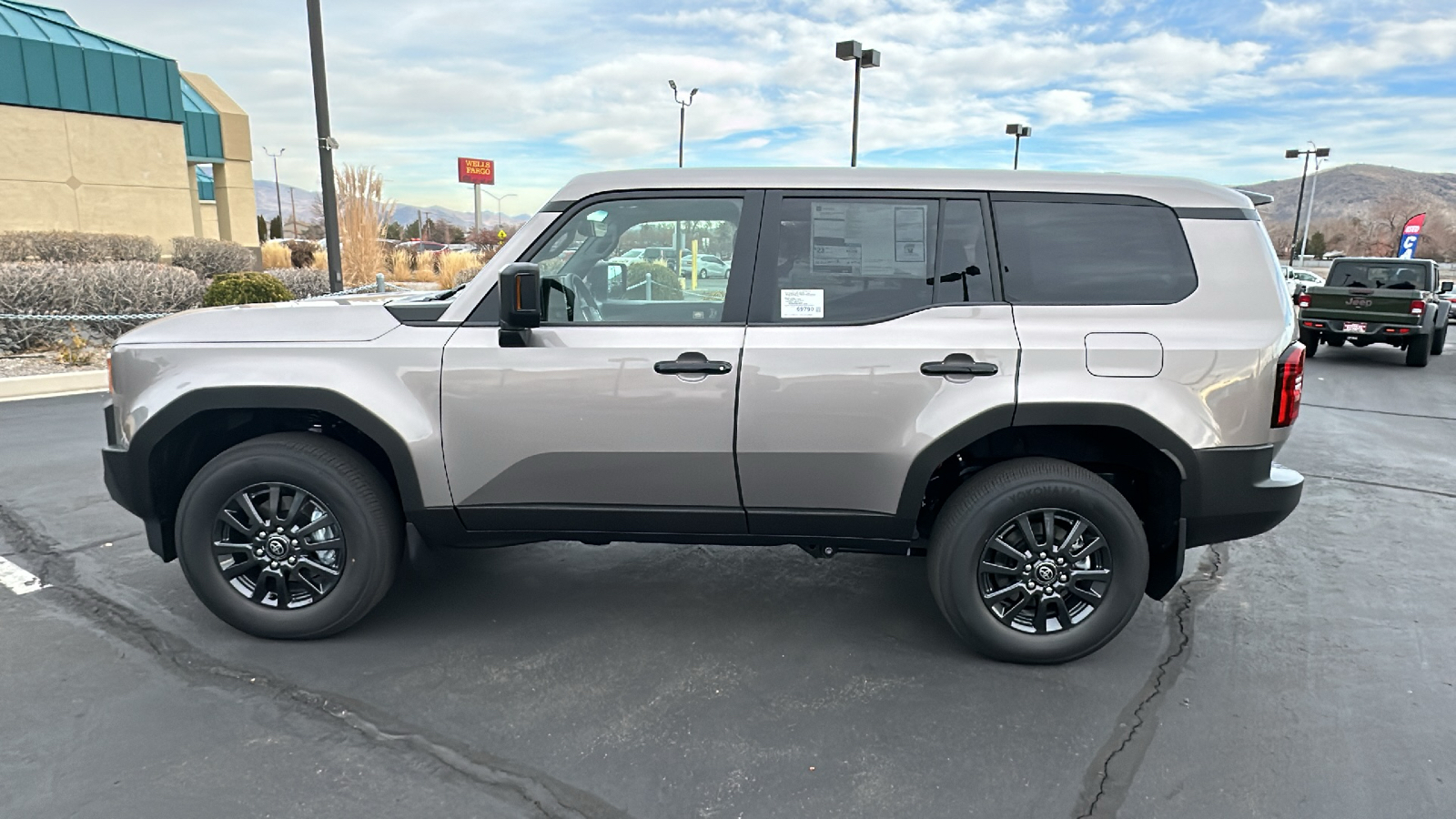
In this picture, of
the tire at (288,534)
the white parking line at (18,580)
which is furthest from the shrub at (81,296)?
the tire at (288,534)

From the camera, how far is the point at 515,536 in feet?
12.0

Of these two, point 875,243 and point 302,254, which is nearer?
point 875,243

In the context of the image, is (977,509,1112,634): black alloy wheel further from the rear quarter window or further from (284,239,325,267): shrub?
(284,239,325,267): shrub

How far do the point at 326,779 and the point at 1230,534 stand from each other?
129 inches

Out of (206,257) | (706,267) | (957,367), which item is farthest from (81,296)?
(957,367)

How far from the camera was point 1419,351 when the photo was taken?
43.8ft

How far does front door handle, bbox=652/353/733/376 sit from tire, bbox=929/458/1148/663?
1042 millimetres

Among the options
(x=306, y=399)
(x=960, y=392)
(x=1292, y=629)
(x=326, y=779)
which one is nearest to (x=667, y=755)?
(x=326, y=779)

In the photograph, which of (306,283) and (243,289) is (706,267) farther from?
(306,283)

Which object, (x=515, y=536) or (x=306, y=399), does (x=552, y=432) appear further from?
(x=306, y=399)

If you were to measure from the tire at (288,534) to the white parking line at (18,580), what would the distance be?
3.91 ft

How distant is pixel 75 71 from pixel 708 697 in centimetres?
2647

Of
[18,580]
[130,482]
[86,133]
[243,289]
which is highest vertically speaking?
[86,133]

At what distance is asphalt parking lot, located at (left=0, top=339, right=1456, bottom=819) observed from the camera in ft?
8.75
